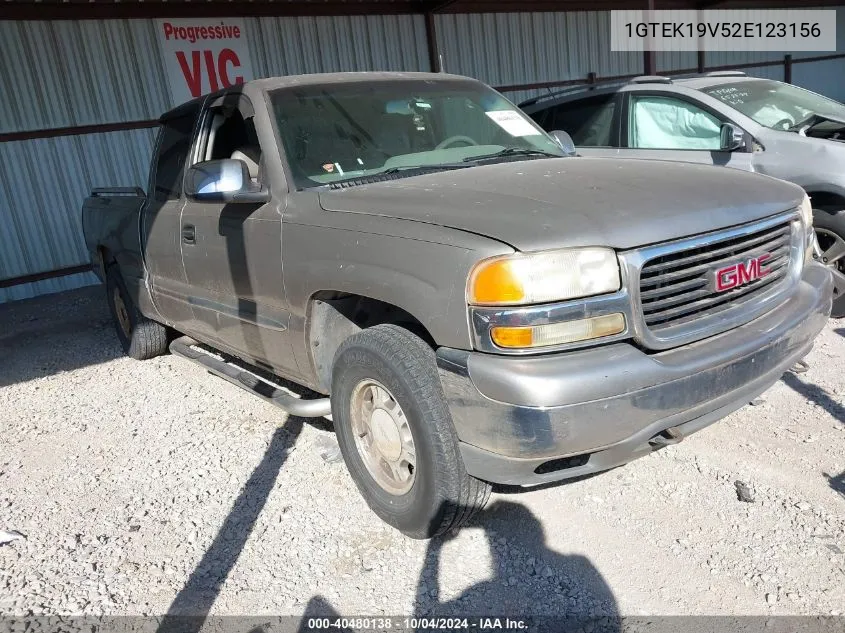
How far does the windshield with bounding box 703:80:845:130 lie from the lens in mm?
5672

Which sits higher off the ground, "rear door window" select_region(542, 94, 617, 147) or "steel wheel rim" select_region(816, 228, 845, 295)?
"rear door window" select_region(542, 94, 617, 147)

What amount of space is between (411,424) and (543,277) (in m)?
0.76

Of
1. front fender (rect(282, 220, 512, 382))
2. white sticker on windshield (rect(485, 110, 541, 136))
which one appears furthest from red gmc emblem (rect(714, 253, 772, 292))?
white sticker on windshield (rect(485, 110, 541, 136))

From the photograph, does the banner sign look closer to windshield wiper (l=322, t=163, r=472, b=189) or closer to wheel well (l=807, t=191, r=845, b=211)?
windshield wiper (l=322, t=163, r=472, b=189)

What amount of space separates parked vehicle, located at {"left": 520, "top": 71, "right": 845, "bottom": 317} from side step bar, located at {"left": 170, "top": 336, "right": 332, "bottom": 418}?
365 cm

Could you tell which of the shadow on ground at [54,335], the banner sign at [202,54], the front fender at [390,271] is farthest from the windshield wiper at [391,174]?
the banner sign at [202,54]

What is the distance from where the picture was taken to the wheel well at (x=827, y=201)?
4.91 meters

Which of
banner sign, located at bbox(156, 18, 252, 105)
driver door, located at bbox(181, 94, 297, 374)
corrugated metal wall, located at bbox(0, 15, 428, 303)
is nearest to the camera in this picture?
driver door, located at bbox(181, 94, 297, 374)

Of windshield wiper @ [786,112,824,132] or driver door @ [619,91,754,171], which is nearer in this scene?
windshield wiper @ [786,112,824,132]

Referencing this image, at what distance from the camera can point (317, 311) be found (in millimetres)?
3137

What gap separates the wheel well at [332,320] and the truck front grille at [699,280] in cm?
110

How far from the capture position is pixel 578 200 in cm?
257

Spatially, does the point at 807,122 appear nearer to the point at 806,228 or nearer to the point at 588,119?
the point at 588,119

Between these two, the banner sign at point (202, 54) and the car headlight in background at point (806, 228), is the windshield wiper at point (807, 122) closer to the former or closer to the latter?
the car headlight in background at point (806, 228)
